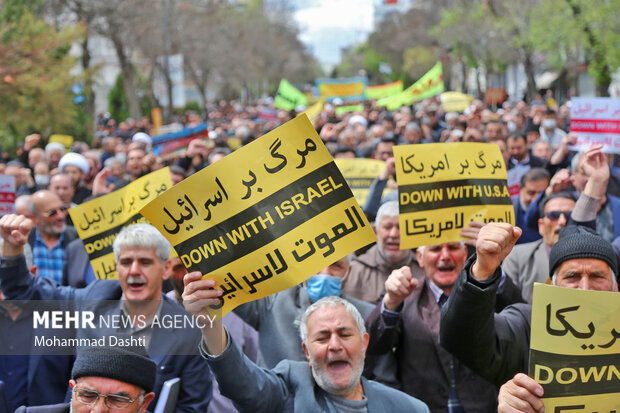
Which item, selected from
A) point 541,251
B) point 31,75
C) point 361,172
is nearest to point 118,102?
point 31,75

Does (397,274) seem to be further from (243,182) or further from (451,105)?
(451,105)

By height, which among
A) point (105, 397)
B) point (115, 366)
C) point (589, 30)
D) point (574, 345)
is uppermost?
point (589, 30)

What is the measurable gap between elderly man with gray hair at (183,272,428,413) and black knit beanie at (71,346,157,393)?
0.90 feet

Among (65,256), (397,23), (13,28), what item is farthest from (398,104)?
(397,23)

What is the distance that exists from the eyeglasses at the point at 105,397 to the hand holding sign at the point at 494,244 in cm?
157

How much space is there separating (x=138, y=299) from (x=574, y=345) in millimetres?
2522

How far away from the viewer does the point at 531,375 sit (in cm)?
288

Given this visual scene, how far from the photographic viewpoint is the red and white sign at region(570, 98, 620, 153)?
26.0 ft

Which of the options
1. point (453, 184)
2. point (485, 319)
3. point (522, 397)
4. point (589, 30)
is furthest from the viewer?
point (589, 30)

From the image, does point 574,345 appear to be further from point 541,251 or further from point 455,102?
point 455,102

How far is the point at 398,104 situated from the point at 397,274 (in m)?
16.3

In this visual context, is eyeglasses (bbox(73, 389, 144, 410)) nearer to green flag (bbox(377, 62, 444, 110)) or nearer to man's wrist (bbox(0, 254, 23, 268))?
man's wrist (bbox(0, 254, 23, 268))

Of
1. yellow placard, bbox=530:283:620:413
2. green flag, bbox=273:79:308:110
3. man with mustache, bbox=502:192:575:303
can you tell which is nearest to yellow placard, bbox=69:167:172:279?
man with mustache, bbox=502:192:575:303

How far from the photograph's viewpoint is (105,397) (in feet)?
10.9
